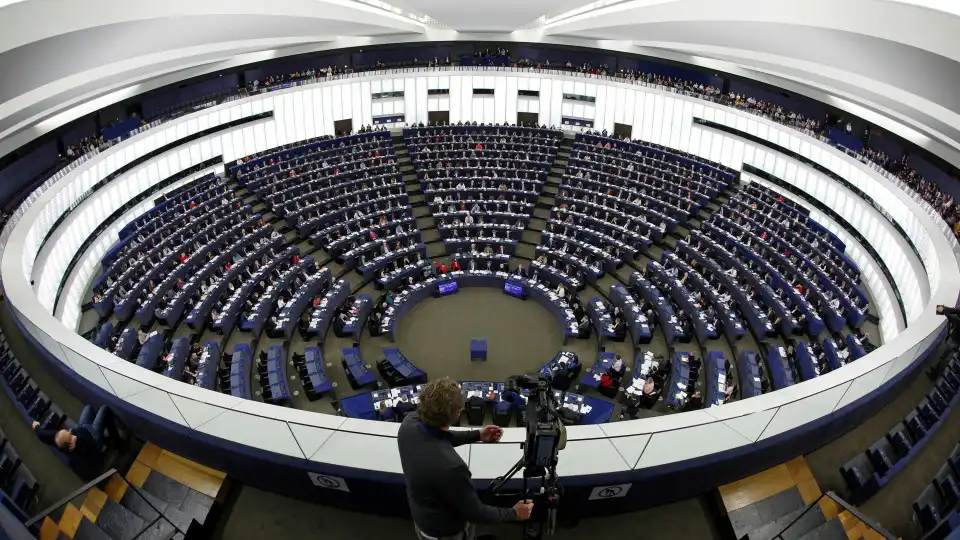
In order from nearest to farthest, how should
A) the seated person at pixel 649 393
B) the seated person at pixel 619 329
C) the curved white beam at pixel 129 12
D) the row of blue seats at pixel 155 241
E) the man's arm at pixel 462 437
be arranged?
1. the man's arm at pixel 462 437
2. the curved white beam at pixel 129 12
3. the seated person at pixel 649 393
4. the seated person at pixel 619 329
5. the row of blue seats at pixel 155 241

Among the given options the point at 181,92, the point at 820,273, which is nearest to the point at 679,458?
the point at 820,273

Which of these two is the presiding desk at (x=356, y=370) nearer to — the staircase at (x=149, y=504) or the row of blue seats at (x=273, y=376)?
the row of blue seats at (x=273, y=376)

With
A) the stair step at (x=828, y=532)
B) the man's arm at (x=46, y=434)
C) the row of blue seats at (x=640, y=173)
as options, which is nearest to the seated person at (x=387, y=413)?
the man's arm at (x=46, y=434)

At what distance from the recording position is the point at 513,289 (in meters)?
23.7

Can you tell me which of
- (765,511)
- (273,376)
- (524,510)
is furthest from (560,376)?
(524,510)

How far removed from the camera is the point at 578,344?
70.0ft

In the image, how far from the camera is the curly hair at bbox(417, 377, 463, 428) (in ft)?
14.7

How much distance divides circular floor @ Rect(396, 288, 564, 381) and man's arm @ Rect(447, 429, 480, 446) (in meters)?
14.4

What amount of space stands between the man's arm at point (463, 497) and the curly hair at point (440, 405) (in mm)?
362

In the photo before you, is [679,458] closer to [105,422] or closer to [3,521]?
[3,521]

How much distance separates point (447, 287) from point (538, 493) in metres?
17.7

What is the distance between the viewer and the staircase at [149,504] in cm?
658

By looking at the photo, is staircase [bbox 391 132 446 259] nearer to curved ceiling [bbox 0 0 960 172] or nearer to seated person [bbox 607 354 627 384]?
curved ceiling [bbox 0 0 960 172]

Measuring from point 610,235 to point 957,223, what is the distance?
12.1 meters
